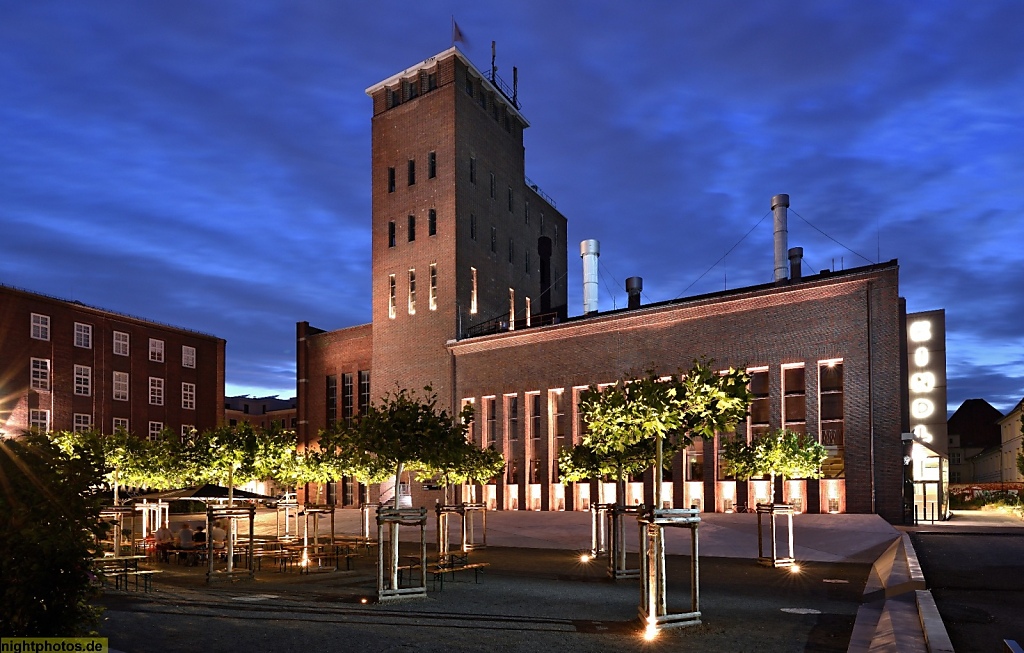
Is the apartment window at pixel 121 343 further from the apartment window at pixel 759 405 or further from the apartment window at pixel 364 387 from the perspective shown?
the apartment window at pixel 759 405

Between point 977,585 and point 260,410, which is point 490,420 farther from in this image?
point 260,410

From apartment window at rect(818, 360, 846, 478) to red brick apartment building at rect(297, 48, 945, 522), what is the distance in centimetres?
8

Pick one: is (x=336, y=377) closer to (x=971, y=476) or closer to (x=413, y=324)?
(x=413, y=324)

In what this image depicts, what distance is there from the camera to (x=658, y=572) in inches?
502

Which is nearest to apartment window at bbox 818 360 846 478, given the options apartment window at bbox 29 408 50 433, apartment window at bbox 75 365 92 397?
apartment window at bbox 29 408 50 433

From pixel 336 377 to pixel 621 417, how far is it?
48062 mm

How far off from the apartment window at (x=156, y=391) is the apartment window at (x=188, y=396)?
2230 millimetres

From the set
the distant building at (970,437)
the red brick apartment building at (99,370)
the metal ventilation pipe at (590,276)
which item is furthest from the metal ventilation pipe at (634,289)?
the distant building at (970,437)

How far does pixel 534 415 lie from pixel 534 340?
4.25 meters

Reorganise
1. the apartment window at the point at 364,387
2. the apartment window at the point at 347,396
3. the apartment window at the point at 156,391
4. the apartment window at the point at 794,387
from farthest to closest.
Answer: the apartment window at the point at 156,391 → the apartment window at the point at 347,396 → the apartment window at the point at 364,387 → the apartment window at the point at 794,387

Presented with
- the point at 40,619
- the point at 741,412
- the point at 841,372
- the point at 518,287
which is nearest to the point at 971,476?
the point at 518,287

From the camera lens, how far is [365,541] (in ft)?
83.7

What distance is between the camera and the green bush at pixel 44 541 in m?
6.54

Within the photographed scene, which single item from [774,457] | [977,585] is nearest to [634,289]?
[774,457]
